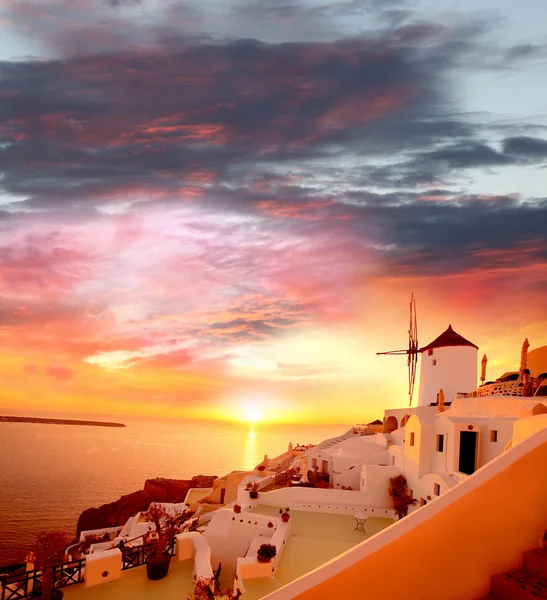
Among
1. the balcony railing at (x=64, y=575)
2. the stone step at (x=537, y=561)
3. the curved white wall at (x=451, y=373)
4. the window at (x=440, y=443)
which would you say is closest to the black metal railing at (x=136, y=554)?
the balcony railing at (x=64, y=575)

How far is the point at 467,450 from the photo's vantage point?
19.7 meters

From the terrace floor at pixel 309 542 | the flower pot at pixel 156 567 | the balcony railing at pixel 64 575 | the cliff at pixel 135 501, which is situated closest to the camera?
the balcony railing at pixel 64 575

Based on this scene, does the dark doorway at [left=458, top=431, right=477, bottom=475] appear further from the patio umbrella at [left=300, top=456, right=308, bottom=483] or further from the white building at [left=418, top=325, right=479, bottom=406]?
the white building at [left=418, top=325, right=479, bottom=406]

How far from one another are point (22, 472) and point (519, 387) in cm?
11133

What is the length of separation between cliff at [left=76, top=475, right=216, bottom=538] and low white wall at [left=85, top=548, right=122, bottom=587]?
34.5 metres

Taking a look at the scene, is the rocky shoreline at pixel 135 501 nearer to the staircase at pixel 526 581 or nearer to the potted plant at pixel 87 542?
the potted plant at pixel 87 542

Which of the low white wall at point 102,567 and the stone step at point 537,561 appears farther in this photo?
the low white wall at point 102,567

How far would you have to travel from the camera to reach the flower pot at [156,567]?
1170 cm

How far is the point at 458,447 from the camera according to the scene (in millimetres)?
19703

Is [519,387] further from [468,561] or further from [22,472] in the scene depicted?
[22,472]

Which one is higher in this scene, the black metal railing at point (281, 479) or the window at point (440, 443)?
the window at point (440, 443)

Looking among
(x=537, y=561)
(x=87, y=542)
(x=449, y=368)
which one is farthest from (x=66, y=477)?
(x=537, y=561)

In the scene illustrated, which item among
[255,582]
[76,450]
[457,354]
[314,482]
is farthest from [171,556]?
[76,450]

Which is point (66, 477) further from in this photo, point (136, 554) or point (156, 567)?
point (156, 567)
